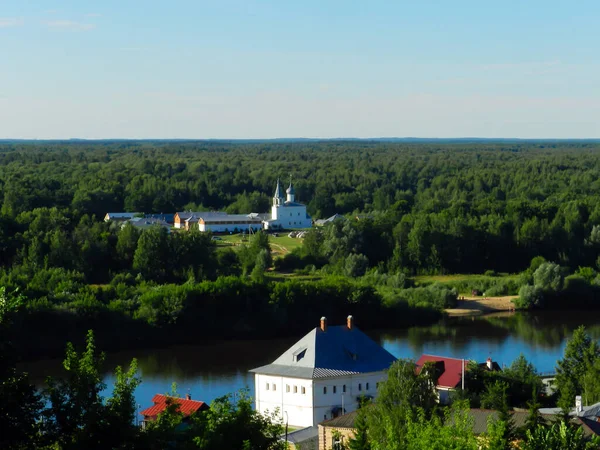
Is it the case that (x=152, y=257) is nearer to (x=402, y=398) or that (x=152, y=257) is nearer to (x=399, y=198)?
(x=402, y=398)

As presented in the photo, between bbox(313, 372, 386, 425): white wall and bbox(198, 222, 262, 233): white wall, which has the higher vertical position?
bbox(313, 372, 386, 425): white wall

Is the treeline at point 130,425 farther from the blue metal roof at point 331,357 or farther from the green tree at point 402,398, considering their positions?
the blue metal roof at point 331,357

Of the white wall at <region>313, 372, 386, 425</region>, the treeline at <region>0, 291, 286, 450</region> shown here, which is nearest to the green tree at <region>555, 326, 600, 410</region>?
the white wall at <region>313, 372, 386, 425</region>

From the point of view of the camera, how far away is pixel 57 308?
36625 mm

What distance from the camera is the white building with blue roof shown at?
24.2 m

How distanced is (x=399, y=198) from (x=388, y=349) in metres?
49.2

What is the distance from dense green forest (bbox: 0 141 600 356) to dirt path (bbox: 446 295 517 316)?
55 centimetres

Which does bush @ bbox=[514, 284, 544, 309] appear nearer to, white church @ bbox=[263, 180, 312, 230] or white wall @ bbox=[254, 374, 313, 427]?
white wall @ bbox=[254, 374, 313, 427]

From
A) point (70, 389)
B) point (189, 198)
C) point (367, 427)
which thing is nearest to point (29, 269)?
point (367, 427)

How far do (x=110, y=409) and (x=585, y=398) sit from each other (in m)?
13.4

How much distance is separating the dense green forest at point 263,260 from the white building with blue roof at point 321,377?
21.7ft

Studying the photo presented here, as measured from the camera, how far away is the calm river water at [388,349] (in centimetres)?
2972

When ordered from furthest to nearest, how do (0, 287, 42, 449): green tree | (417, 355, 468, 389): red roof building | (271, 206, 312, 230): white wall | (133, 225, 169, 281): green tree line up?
(271, 206, 312, 230): white wall < (133, 225, 169, 281): green tree < (417, 355, 468, 389): red roof building < (0, 287, 42, 449): green tree

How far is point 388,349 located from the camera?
3444cm
